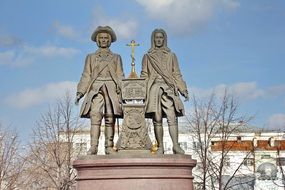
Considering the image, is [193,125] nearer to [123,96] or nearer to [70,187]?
[70,187]

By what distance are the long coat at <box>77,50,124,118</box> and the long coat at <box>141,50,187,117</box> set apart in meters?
0.72

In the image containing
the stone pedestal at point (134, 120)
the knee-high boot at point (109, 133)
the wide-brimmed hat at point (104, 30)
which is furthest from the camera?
the wide-brimmed hat at point (104, 30)

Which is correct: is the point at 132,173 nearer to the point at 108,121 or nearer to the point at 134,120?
the point at 134,120

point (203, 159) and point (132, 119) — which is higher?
point (203, 159)

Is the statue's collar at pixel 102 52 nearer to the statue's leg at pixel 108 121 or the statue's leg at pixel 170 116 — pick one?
the statue's leg at pixel 108 121

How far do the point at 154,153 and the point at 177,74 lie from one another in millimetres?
2351

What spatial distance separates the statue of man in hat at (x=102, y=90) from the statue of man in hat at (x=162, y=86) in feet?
2.54

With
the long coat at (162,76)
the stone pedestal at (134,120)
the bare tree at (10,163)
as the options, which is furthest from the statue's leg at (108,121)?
the bare tree at (10,163)

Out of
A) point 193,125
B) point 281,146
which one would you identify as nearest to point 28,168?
point 193,125

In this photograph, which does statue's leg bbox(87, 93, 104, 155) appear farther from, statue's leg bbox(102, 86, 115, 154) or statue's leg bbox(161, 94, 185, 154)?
statue's leg bbox(161, 94, 185, 154)

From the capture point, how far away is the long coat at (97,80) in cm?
1373

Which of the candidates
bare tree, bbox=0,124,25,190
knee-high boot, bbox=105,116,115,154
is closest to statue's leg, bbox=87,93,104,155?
knee-high boot, bbox=105,116,115,154

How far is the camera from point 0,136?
38.4m

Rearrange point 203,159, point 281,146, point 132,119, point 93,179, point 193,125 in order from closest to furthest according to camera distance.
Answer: point 93,179
point 132,119
point 203,159
point 193,125
point 281,146
